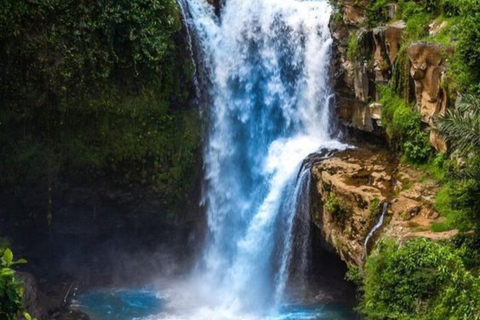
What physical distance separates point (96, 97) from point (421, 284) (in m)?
10.3

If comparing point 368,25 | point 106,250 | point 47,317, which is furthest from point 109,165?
point 368,25

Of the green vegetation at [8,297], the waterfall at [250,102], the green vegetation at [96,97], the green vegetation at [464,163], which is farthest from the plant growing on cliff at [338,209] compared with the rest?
the green vegetation at [8,297]

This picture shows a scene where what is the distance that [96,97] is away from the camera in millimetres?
17750

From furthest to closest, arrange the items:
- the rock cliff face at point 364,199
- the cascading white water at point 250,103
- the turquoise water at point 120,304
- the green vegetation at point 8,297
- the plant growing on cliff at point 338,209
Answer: the cascading white water at point 250,103, the turquoise water at point 120,304, the plant growing on cliff at point 338,209, the rock cliff face at point 364,199, the green vegetation at point 8,297

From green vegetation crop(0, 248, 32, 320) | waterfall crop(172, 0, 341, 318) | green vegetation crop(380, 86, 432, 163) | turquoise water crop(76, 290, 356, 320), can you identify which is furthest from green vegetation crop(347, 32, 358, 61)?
green vegetation crop(0, 248, 32, 320)

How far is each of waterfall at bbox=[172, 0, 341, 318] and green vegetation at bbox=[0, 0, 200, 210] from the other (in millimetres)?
884

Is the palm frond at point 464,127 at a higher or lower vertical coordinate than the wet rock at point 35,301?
higher

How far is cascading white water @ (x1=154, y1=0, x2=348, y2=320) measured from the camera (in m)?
18.3

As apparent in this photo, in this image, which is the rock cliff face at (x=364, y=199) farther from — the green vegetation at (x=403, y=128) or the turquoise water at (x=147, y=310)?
the turquoise water at (x=147, y=310)

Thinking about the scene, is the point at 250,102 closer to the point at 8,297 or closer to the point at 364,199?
the point at 364,199

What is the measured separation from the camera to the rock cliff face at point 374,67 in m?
15.0

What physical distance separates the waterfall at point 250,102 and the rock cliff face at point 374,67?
0.59 metres

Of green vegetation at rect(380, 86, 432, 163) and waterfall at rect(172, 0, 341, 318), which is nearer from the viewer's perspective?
green vegetation at rect(380, 86, 432, 163)

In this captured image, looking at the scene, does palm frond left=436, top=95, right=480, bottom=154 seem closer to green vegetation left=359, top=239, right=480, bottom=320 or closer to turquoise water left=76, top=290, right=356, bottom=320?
green vegetation left=359, top=239, right=480, bottom=320
